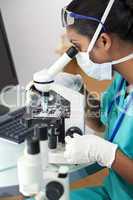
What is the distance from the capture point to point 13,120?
1.45 metres

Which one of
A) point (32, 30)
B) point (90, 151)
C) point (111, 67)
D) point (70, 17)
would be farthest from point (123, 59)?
point (32, 30)

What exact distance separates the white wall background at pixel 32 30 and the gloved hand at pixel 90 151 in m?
1.37

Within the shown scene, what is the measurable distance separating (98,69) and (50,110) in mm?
280

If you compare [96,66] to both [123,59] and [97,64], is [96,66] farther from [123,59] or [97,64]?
[123,59]

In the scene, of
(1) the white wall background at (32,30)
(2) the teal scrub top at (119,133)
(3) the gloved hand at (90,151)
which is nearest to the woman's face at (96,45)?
(2) the teal scrub top at (119,133)

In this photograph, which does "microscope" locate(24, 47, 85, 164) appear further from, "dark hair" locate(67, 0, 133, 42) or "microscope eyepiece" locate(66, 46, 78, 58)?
"dark hair" locate(67, 0, 133, 42)

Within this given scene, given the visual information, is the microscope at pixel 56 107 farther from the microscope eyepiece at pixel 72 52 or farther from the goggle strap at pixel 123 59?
the goggle strap at pixel 123 59

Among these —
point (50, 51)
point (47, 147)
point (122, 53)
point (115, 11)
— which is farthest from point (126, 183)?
point (50, 51)

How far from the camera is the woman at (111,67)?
1.12 metres

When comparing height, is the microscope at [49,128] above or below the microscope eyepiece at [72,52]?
below

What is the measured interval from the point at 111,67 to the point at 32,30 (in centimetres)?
126

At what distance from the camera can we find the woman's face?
3.88 ft

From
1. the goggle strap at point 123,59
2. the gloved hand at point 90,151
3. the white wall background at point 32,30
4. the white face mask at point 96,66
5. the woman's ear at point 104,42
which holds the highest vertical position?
the woman's ear at point 104,42

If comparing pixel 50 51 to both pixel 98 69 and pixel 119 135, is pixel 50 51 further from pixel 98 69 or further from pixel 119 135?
pixel 119 135
